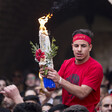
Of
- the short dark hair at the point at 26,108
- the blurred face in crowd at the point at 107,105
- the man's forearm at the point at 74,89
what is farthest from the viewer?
the blurred face in crowd at the point at 107,105

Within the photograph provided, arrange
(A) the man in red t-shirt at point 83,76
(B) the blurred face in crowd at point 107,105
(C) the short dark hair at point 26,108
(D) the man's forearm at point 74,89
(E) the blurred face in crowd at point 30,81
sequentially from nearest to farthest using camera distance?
(C) the short dark hair at point 26,108 → (D) the man's forearm at point 74,89 → (A) the man in red t-shirt at point 83,76 → (B) the blurred face in crowd at point 107,105 → (E) the blurred face in crowd at point 30,81

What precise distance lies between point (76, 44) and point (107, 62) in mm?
7762

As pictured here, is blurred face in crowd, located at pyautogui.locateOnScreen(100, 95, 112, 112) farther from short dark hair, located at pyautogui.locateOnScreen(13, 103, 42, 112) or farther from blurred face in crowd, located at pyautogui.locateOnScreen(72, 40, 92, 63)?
short dark hair, located at pyautogui.locateOnScreen(13, 103, 42, 112)

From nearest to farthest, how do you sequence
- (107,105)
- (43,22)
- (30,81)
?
(43,22) → (107,105) → (30,81)

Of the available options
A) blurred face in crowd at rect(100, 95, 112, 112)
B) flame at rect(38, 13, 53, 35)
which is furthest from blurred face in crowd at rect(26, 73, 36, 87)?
flame at rect(38, 13, 53, 35)

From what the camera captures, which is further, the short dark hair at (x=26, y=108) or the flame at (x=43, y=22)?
the flame at (x=43, y=22)

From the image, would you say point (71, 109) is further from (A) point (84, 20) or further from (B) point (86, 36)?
(A) point (84, 20)

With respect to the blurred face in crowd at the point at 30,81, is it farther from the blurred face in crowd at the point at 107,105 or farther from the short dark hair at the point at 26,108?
the short dark hair at the point at 26,108

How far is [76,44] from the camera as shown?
13.7 ft

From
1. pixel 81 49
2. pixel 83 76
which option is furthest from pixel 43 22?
pixel 83 76

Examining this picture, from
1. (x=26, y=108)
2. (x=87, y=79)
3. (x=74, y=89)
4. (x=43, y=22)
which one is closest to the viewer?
(x=26, y=108)

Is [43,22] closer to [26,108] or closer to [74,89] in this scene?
[74,89]

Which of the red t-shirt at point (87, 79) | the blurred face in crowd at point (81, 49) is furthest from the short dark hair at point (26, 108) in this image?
the blurred face in crowd at point (81, 49)

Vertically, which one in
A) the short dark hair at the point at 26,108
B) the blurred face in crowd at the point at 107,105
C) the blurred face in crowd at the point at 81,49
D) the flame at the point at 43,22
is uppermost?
the flame at the point at 43,22
